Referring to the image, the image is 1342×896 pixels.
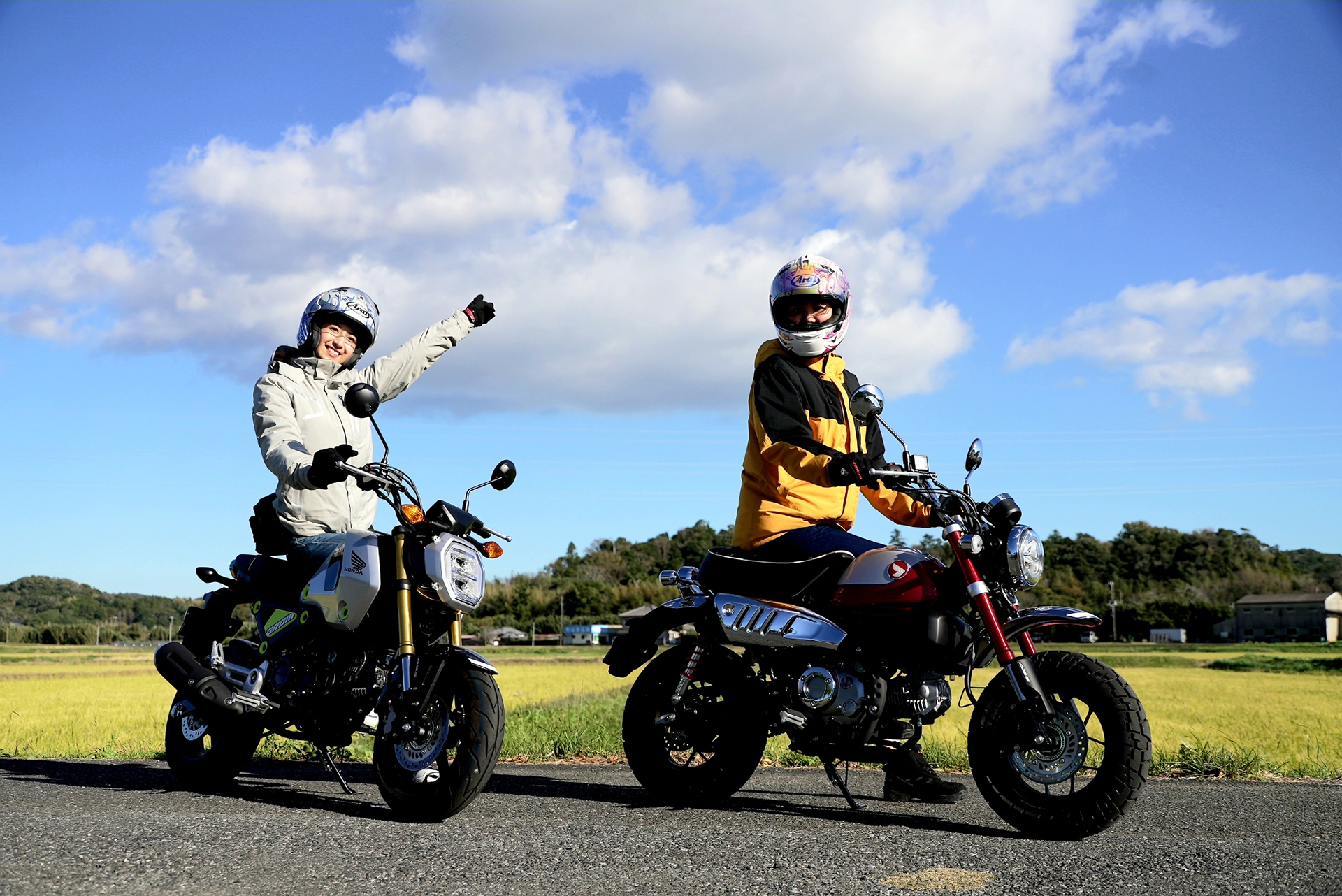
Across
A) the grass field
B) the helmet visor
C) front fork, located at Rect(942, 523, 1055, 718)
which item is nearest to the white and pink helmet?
the helmet visor

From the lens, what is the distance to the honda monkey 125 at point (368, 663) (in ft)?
14.9

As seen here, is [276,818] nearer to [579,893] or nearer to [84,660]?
[579,893]

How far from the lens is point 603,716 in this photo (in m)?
12.2

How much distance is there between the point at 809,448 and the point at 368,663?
2.28 metres

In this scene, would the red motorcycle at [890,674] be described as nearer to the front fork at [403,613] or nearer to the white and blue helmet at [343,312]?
the front fork at [403,613]

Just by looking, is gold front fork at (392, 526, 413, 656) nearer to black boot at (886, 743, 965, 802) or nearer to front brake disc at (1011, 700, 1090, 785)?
black boot at (886, 743, 965, 802)

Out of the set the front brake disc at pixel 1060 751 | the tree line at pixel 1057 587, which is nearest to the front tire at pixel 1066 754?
the front brake disc at pixel 1060 751

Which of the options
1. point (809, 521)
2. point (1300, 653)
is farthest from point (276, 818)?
point (1300, 653)

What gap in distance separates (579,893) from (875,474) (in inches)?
85.9

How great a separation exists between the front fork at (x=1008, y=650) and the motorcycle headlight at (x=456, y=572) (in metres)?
2.04

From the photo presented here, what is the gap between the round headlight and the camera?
447cm

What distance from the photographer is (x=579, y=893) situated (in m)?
3.13

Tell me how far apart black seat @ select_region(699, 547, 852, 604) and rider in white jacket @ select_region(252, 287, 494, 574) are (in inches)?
69.7

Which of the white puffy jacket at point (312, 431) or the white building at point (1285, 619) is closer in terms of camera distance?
the white puffy jacket at point (312, 431)
